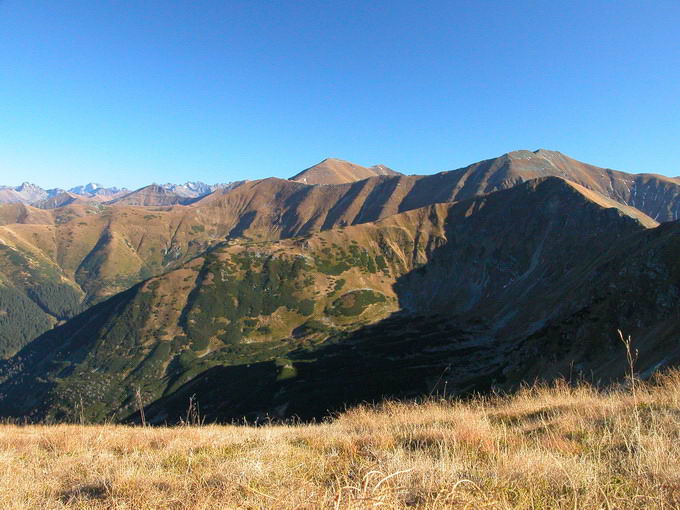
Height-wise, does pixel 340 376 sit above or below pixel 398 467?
below

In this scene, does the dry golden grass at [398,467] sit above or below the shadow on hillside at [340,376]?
above

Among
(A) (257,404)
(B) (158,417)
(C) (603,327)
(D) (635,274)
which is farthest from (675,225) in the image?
(B) (158,417)

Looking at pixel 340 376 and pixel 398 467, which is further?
pixel 340 376

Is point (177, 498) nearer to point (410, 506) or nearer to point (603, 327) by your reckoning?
point (410, 506)

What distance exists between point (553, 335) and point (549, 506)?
→ 94.9 meters

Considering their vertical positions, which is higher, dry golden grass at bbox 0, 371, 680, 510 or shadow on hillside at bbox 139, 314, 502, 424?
dry golden grass at bbox 0, 371, 680, 510

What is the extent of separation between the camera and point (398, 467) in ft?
18.0

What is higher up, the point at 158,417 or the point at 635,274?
the point at 635,274

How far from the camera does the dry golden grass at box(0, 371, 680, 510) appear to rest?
14.1ft

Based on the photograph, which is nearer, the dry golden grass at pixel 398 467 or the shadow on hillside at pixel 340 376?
the dry golden grass at pixel 398 467

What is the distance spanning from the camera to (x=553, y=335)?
280ft

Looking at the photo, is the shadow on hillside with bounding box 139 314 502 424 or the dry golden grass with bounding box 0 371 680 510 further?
the shadow on hillside with bounding box 139 314 502 424

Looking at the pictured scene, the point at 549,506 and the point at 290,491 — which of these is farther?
the point at 290,491

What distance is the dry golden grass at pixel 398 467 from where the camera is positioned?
4289 mm
